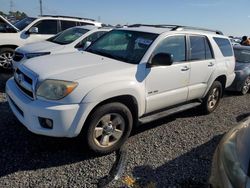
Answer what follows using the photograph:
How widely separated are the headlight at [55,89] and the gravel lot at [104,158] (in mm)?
810

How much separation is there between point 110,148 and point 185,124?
2.01m

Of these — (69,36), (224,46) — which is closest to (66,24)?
(69,36)

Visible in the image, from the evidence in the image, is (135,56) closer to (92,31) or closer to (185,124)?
(185,124)

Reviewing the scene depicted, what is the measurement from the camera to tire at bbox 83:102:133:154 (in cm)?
371

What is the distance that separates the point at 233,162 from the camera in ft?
6.51

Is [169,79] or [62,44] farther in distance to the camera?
[62,44]

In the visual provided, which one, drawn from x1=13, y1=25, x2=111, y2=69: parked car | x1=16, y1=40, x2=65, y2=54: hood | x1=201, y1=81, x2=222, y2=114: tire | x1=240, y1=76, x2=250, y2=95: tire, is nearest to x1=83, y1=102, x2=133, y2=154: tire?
x1=201, y1=81, x2=222, y2=114: tire

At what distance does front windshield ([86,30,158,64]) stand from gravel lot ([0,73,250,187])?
51.4 inches

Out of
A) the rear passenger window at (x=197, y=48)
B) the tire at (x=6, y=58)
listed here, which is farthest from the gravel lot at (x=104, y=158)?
the tire at (x=6, y=58)

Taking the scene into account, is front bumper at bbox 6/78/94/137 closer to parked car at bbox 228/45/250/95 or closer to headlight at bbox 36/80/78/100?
headlight at bbox 36/80/78/100

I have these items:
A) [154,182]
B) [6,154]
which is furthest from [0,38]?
[154,182]

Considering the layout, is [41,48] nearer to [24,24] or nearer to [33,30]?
[33,30]

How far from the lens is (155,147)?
441 cm

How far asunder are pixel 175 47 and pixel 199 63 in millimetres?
702
